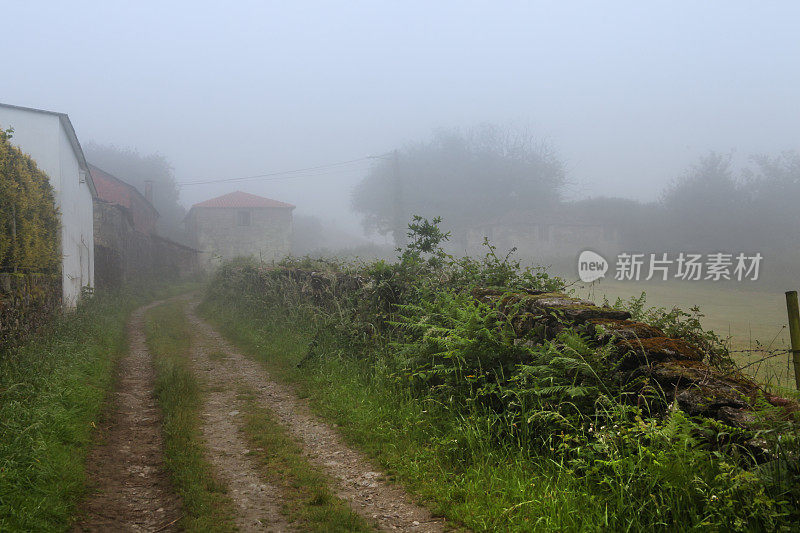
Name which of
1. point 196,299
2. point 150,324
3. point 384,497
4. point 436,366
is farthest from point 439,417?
point 196,299

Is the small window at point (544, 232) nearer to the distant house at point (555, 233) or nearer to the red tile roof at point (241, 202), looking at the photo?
the distant house at point (555, 233)

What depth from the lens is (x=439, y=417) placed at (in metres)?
5.18

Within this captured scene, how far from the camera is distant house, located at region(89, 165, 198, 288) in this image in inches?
895

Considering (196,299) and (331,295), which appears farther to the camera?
(196,299)

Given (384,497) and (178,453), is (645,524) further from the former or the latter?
(178,453)

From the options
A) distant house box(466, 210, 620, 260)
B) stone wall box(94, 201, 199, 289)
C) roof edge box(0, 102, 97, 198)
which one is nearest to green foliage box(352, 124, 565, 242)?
distant house box(466, 210, 620, 260)

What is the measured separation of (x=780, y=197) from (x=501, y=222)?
2081 centimetres

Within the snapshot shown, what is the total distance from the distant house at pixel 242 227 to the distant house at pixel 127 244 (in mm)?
4708

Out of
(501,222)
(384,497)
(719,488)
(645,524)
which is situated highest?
(501,222)

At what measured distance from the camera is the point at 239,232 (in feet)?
152

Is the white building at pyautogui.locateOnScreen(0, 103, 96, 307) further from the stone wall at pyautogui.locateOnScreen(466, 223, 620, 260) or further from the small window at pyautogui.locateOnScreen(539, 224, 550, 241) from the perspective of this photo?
the small window at pyautogui.locateOnScreen(539, 224, 550, 241)

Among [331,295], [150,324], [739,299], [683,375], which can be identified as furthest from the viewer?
[739,299]

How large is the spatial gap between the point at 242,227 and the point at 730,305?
40.1 meters

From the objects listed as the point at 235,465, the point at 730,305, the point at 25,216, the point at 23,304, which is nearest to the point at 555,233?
the point at 730,305
